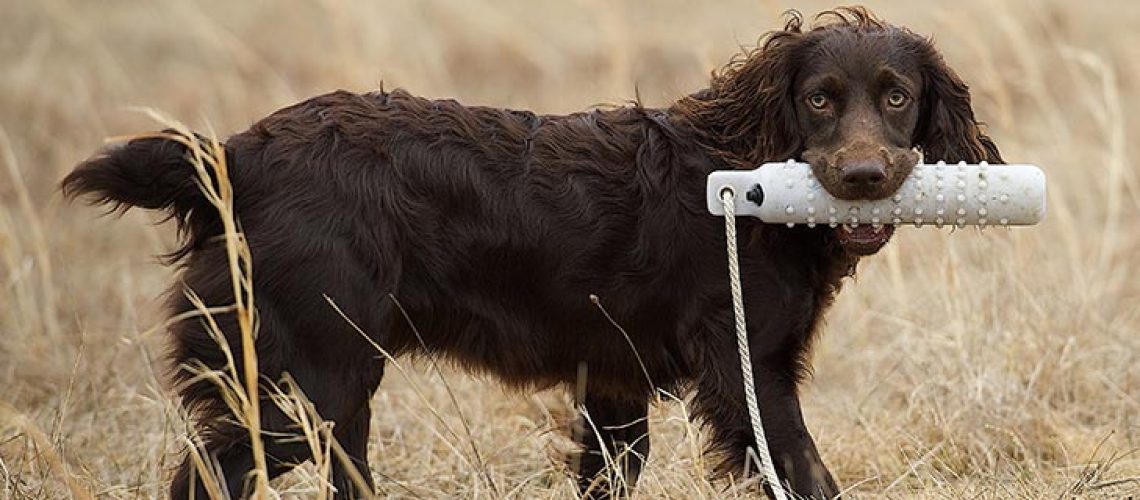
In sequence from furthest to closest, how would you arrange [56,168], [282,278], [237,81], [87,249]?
1. [237,81]
2. [56,168]
3. [87,249]
4. [282,278]

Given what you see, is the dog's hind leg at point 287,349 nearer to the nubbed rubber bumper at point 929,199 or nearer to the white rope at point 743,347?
the white rope at point 743,347

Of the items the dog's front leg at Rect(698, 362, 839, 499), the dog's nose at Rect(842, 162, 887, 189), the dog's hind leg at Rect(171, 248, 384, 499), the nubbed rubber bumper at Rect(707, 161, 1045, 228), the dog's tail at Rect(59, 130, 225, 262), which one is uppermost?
the dog's tail at Rect(59, 130, 225, 262)

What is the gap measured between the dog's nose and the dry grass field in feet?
2.33

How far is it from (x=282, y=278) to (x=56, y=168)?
5.71 meters

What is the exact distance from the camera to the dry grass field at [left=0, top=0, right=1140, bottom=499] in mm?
4645

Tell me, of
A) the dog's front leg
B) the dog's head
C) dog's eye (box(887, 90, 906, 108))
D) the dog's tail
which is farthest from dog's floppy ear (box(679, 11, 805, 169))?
the dog's tail

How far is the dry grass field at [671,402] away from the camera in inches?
183

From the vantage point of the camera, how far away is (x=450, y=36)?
12.2m

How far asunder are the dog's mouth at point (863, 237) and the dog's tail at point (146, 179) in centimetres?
150

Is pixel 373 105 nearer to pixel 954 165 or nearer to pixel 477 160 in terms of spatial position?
pixel 477 160

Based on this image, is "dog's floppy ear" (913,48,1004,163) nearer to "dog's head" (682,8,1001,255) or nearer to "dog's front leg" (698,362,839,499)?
"dog's head" (682,8,1001,255)

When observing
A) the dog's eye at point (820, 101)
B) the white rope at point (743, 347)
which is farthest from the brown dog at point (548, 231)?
the white rope at point (743, 347)

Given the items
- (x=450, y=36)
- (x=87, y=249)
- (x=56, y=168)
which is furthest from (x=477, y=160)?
(x=450, y=36)

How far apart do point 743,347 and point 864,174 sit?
506 mm
